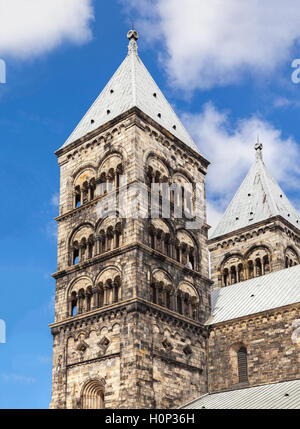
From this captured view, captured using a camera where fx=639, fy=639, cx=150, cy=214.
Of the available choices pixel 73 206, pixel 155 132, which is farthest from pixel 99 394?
pixel 155 132

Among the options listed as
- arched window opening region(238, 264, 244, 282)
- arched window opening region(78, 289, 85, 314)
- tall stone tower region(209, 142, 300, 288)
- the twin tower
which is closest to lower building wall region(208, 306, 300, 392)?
the twin tower

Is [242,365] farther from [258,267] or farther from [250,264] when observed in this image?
[250,264]

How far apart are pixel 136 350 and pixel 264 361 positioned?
303 inches

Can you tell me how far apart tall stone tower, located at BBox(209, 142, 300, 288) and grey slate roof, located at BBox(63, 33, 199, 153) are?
1305cm

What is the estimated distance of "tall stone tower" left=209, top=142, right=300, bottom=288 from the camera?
181ft

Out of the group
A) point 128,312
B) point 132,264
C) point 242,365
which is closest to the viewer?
point 128,312

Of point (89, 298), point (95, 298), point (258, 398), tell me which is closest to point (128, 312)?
point (95, 298)

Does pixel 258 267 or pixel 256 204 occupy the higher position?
pixel 256 204

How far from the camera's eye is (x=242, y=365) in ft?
126

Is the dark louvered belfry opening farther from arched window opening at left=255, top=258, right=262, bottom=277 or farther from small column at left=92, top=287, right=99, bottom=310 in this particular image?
arched window opening at left=255, top=258, right=262, bottom=277

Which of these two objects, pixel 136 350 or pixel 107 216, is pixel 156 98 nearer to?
pixel 107 216

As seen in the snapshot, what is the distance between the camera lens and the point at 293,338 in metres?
36.5

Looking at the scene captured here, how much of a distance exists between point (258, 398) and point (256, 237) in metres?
24.4

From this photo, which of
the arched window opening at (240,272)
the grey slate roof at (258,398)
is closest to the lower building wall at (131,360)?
the grey slate roof at (258,398)
